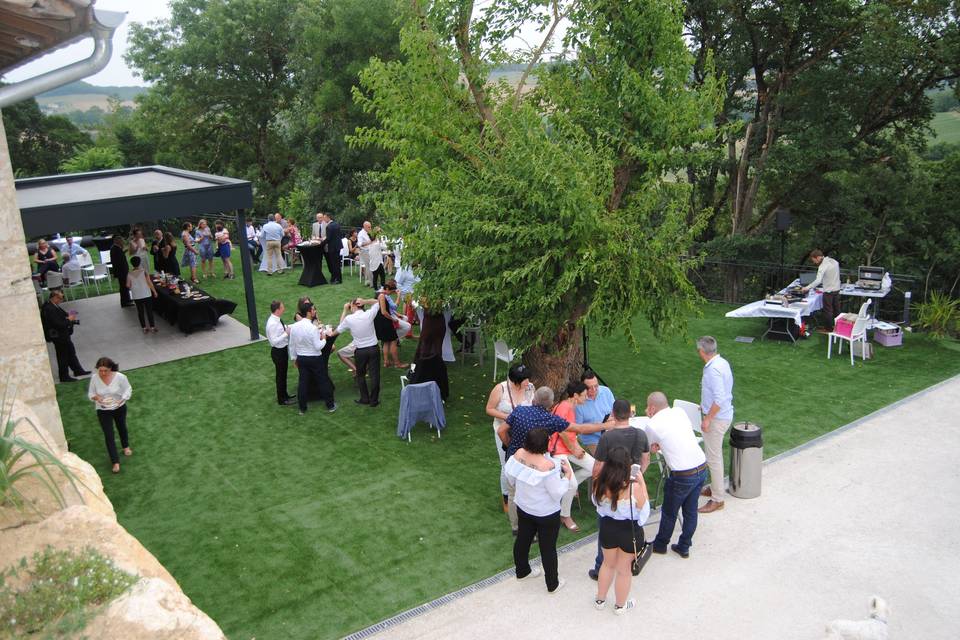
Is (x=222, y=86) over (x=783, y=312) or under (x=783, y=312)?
over

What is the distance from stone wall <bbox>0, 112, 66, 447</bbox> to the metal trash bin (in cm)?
615

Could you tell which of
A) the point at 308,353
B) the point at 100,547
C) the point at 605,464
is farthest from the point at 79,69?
the point at 308,353

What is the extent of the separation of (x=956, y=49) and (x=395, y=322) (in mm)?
12930

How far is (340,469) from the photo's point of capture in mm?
8758

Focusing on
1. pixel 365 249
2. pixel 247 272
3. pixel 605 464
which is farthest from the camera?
pixel 365 249

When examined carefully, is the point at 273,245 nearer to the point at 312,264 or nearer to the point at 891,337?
the point at 312,264

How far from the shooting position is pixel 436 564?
6844mm

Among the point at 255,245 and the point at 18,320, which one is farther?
the point at 255,245

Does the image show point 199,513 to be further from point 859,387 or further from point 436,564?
point 859,387

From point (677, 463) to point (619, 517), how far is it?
96cm

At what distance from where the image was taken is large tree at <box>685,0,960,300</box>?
53.6ft

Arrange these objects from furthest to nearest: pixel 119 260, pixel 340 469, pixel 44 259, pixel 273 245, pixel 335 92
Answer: pixel 335 92
pixel 273 245
pixel 44 259
pixel 119 260
pixel 340 469

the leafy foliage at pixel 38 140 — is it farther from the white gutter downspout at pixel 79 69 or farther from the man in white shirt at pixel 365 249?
the white gutter downspout at pixel 79 69

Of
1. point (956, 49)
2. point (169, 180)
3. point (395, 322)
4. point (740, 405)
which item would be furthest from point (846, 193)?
point (169, 180)
